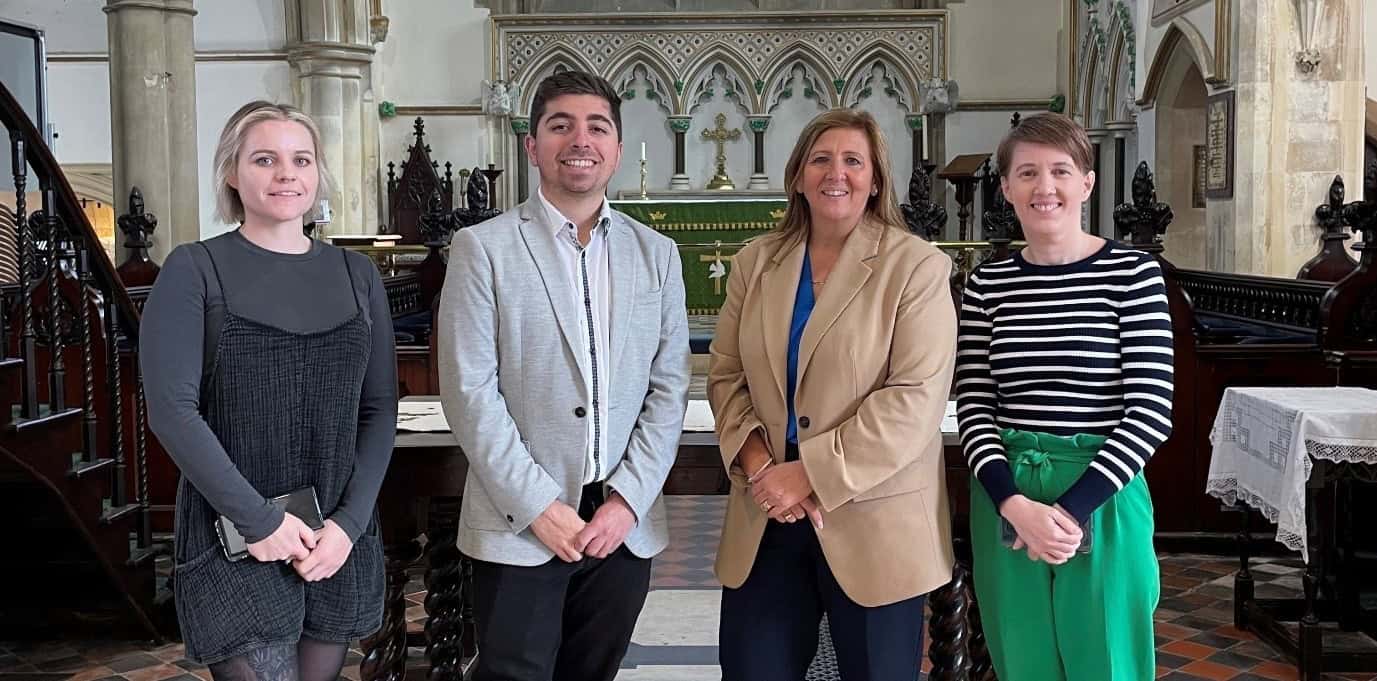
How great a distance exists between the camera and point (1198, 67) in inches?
392

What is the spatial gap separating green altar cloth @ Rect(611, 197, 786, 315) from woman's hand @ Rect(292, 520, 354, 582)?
26.3ft

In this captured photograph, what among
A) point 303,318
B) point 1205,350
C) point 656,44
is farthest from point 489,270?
point 656,44

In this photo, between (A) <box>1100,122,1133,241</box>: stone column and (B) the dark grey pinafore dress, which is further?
(A) <box>1100,122,1133,241</box>: stone column

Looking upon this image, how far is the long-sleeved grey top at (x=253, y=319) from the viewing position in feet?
6.64

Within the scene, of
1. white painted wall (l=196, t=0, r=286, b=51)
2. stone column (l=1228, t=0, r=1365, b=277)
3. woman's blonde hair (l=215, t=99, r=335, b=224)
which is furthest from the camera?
white painted wall (l=196, t=0, r=286, b=51)

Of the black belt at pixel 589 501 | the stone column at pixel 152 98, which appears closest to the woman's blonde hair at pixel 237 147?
the black belt at pixel 589 501

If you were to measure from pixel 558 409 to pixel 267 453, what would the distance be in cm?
49

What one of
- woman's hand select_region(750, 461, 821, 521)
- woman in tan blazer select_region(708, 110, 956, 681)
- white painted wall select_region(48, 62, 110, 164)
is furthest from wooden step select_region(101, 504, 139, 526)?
white painted wall select_region(48, 62, 110, 164)

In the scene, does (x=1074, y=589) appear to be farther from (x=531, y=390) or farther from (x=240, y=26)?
(x=240, y=26)

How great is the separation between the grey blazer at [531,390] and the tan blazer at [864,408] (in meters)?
0.16

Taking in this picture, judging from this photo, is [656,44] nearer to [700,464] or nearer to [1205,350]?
[1205,350]

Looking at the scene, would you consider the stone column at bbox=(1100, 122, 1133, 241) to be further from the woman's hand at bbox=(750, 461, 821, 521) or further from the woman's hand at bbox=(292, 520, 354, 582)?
the woman's hand at bbox=(292, 520, 354, 582)

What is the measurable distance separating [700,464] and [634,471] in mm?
366

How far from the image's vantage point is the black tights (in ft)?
7.04
